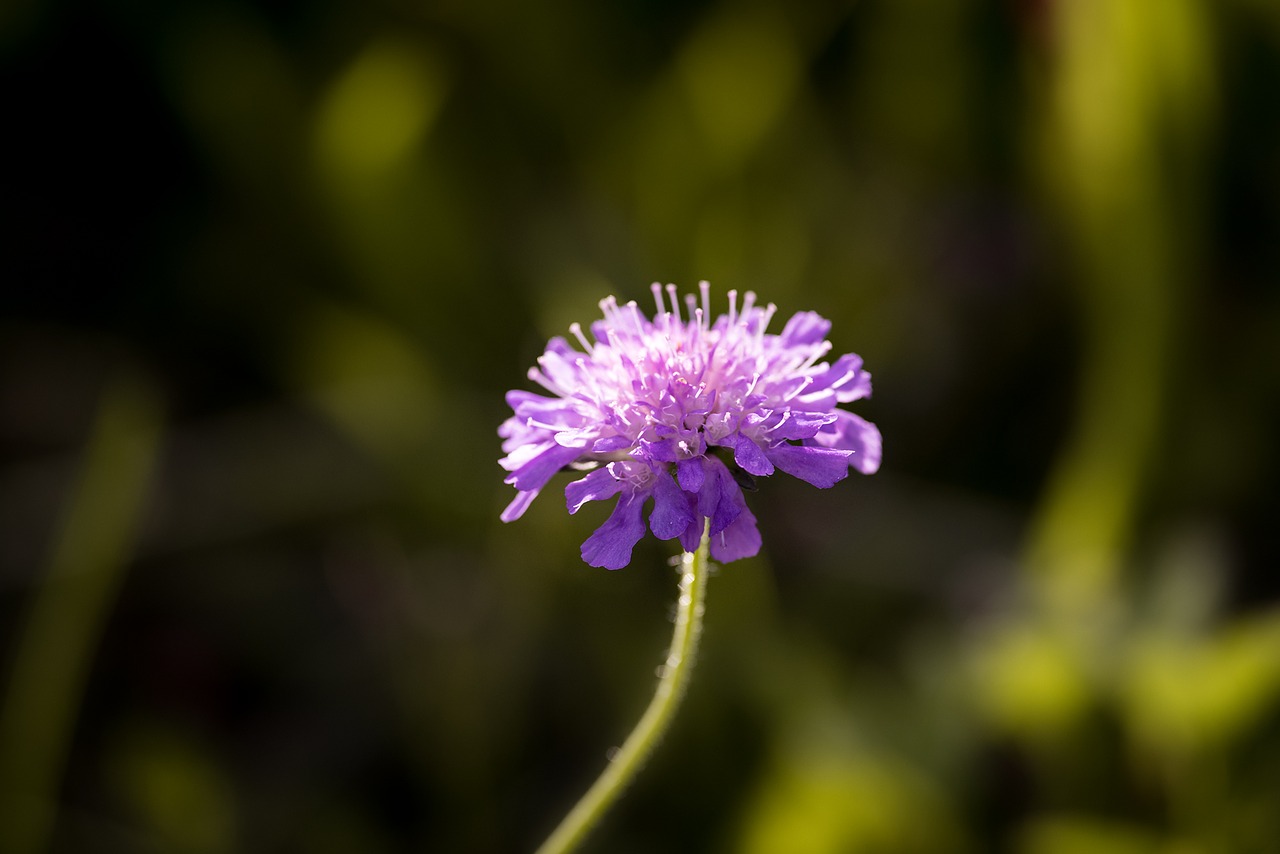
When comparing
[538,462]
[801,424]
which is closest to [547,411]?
[538,462]

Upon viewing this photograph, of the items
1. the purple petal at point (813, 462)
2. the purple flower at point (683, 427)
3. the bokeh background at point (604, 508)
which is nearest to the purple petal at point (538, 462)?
the purple flower at point (683, 427)

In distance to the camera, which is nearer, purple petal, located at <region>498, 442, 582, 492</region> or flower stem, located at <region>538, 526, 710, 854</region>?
flower stem, located at <region>538, 526, 710, 854</region>

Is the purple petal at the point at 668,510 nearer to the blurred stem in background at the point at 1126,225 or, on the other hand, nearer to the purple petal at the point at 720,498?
the purple petal at the point at 720,498

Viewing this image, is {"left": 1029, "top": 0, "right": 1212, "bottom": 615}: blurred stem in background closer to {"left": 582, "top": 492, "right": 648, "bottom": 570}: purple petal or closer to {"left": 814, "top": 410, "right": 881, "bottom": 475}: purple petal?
{"left": 814, "top": 410, "right": 881, "bottom": 475}: purple petal

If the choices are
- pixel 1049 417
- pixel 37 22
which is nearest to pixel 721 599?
pixel 1049 417

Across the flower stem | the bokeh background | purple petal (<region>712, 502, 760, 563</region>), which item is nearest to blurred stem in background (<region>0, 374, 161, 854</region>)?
the bokeh background
